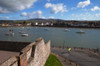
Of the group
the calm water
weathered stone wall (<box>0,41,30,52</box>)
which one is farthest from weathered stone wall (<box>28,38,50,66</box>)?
the calm water

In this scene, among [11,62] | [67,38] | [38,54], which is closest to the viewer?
[11,62]

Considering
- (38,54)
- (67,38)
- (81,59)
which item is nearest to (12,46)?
(38,54)

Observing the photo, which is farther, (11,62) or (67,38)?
(67,38)

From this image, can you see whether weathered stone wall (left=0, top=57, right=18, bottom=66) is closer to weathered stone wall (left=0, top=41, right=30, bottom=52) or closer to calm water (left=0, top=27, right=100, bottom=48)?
weathered stone wall (left=0, top=41, right=30, bottom=52)

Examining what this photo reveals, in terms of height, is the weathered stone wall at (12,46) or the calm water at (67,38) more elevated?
the weathered stone wall at (12,46)

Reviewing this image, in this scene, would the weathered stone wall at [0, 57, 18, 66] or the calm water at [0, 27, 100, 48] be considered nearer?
the weathered stone wall at [0, 57, 18, 66]

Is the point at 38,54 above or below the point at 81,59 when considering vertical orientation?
above

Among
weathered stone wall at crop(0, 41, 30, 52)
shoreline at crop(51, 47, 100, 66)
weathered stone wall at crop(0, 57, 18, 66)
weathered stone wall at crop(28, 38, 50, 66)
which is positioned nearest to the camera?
weathered stone wall at crop(0, 57, 18, 66)

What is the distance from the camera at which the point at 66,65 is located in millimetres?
15812

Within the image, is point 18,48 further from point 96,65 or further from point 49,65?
point 96,65

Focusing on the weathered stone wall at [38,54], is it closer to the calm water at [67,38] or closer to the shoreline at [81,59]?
the shoreline at [81,59]

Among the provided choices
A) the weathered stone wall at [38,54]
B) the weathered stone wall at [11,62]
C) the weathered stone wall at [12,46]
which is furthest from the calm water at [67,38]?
the weathered stone wall at [11,62]

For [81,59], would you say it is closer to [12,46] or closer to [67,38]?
[12,46]

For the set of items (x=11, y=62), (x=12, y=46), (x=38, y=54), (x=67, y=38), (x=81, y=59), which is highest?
(x=11, y=62)
